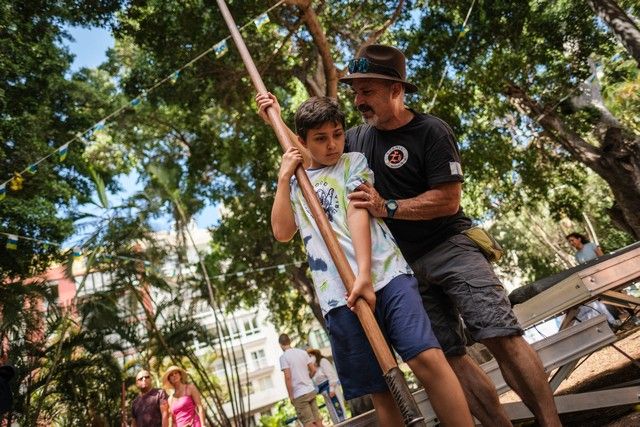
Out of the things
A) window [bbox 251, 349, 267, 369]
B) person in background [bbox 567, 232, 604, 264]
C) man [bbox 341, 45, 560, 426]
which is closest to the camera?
man [bbox 341, 45, 560, 426]

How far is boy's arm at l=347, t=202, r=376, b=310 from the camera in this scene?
1700mm

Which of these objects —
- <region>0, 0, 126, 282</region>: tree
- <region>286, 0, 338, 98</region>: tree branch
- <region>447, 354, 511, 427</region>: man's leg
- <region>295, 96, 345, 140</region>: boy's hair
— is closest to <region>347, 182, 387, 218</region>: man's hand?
<region>295, 96, 345, 140</region>: boy's hair

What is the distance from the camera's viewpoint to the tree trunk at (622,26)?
823 cm

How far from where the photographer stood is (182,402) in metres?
7.11

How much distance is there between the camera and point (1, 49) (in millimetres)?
9336

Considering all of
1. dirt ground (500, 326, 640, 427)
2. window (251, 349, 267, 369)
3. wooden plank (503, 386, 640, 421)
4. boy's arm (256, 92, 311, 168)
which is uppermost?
window (251, 349, 267, 369)

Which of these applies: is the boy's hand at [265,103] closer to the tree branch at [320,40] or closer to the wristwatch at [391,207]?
the wristwatch at [391,207]

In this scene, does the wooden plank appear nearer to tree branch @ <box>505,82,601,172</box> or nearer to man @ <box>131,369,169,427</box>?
man @ <box>131,369,169,427</box>

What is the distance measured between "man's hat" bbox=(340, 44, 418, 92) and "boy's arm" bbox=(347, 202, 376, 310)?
0.78 meters

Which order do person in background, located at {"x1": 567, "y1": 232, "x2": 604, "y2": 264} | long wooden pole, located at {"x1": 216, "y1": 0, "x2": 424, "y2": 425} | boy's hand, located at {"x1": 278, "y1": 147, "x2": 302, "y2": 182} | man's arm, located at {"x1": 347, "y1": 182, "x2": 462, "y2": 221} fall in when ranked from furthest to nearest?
→ person in background, located at {"x1": 567, "y1": 232, "x2": 604, "y2": 264}
man's arm, located at {"x1": 347, "y1": 182, "x2": 462, "y2": 221}
boy's hand, located at {"x1": 278, "y1": 147, "x2": 302, "y2": 182}
long wooden pole, located at {"x1": 216, "y1": 0, "x2": 424, "y2": 425}

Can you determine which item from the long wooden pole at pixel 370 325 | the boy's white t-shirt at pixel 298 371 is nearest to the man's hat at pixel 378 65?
the long wooden pole at pixel 370 325

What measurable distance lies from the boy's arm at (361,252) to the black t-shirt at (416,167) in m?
0.55

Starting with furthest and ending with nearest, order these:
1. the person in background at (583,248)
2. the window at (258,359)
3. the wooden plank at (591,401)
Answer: the window at (258,359)
the person in background at (583,248)
the wooden plank at (591,401)

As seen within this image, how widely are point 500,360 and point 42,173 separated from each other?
1102cm
